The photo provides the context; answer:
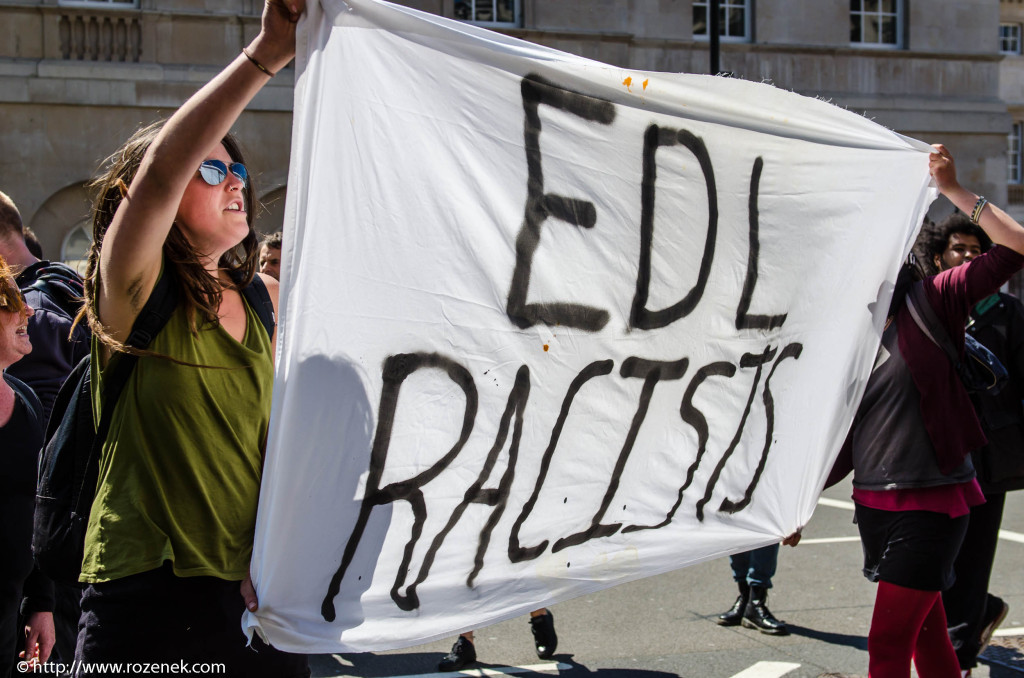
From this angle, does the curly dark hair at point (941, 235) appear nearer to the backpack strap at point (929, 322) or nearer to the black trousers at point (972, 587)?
the backpack strap at point (929, 322)

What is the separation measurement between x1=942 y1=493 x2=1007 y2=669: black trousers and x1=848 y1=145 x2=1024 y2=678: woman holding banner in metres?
0.62

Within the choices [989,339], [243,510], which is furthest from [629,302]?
[989,339]

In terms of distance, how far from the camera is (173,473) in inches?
77.0

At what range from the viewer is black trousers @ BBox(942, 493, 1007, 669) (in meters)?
3.98

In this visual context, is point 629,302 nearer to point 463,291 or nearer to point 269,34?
point 463,291

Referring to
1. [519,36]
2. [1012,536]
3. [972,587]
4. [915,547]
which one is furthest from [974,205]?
[519,36]

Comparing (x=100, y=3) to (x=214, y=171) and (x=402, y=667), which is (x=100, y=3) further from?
(x=214, y=171)

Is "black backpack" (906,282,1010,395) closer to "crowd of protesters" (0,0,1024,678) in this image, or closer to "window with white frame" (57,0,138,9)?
"crowd of protesters" (0,0,1024,678)

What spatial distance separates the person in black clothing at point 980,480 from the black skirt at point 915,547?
30.3 inches

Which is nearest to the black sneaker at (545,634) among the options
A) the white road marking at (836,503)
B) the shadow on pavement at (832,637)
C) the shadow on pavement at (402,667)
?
the shadow on pavement at (402,667)

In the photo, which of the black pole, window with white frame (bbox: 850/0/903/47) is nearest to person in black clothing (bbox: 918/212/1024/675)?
the black pole

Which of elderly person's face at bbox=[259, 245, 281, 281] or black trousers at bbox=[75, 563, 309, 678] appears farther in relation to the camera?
elderly person's face at bbox=[259, 245, 281, 281]

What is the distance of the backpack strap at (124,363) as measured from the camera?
1.92 meters

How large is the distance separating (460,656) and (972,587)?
222 centimetres
